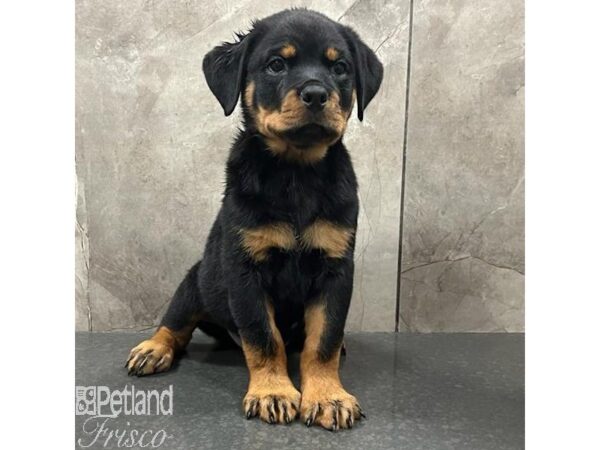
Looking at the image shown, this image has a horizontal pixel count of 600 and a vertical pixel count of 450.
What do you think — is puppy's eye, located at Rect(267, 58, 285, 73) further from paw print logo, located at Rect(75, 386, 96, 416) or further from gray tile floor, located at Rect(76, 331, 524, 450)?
paw print logo, located at Rect(75, 386, 96, 416)

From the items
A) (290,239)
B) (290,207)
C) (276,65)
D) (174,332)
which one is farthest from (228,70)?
(174,332)

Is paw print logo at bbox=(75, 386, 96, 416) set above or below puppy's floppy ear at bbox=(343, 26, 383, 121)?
below

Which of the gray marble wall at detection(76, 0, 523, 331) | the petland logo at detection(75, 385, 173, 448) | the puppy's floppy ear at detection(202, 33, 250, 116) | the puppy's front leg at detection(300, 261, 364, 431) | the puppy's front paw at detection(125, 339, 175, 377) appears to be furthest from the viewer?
the gray marble wall at detection(76, 0, 523, 331)

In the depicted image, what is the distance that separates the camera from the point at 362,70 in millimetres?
2268

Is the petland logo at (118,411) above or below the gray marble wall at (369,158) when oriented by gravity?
below

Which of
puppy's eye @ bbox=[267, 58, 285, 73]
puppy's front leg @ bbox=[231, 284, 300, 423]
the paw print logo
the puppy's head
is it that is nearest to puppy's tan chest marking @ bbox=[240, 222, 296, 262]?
Result: puppy's front leg @ bbox=[231, 284, 300, 423]

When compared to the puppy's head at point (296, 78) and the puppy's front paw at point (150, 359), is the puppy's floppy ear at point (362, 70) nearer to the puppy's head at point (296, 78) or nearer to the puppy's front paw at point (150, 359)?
the puppy's head at point (296, 78)

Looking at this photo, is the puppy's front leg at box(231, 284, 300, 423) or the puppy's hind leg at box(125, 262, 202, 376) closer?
the puppy's front leg at box(231, 284, 300, 423)

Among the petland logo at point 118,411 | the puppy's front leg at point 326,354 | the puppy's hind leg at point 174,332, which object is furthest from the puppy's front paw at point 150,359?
the puppy's front leg at point 326,354

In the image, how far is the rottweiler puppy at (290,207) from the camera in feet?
6.65

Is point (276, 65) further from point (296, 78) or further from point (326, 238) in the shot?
point (326, 238)

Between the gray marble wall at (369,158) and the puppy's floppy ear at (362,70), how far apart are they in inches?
32.6

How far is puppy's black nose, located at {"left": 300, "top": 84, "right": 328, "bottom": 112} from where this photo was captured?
1912 mm

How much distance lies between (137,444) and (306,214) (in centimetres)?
100
